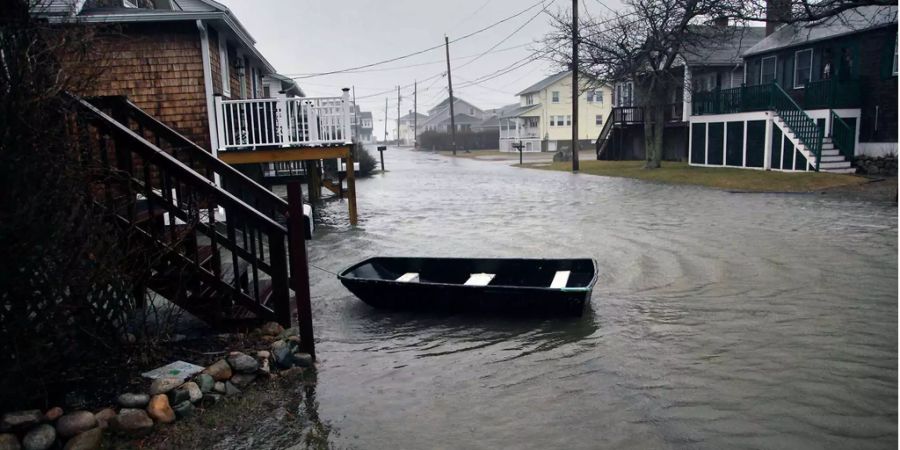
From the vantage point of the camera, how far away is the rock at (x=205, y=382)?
512cm

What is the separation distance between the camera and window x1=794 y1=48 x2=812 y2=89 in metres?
27.8

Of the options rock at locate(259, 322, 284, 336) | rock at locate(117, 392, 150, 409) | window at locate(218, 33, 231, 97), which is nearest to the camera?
rock at locate(117, 392, 150, 409)

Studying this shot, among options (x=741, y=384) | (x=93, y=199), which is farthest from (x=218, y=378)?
(x=741, y=384)

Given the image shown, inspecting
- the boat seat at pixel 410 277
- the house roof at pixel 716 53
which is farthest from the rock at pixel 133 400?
the house roof at pixel 716 53

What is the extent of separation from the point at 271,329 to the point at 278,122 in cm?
912

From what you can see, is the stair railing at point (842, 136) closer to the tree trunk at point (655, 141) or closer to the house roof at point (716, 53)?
the tree trunk at point (655, 141)

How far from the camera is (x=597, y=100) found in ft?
213

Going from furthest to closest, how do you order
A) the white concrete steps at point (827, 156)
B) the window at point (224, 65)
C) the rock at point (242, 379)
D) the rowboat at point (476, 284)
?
the white concrete steps at point (827, 156), the window at point (224, 65), the rowboat at point (476, 284), the rock at point (242, 379)

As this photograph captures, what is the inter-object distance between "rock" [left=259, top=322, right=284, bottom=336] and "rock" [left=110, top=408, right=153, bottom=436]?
5.11 ft

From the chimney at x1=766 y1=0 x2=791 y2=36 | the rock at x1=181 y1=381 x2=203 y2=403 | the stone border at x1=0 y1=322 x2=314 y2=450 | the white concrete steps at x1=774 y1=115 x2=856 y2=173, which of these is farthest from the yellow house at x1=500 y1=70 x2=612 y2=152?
the rock at x1=181 y1=381 x2=203 y2=403

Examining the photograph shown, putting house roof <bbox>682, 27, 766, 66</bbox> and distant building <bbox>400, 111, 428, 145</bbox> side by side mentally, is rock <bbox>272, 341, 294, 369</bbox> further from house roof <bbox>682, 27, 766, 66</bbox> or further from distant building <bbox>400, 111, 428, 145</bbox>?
distant building <bbox>400, 111, 428, 145</bbox>

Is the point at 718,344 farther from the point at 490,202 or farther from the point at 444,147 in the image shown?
the point at 444,147

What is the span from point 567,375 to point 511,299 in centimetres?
166

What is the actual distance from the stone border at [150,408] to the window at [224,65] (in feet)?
38.4
